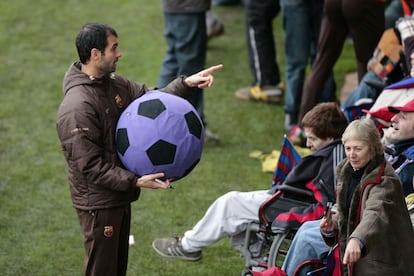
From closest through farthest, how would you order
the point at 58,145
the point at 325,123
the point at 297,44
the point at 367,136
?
the point at 367,136 → the point at 325,123 → the point at 58,145 → the point at 297,44

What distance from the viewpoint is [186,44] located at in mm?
7418

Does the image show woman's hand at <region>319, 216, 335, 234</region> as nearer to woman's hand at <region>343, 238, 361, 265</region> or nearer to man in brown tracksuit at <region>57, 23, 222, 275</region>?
woman's hand at <region>343, 238, 361, 265</region>

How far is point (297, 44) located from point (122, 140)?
3848 millimetres

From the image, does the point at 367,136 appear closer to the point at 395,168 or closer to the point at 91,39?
the point at 395,168

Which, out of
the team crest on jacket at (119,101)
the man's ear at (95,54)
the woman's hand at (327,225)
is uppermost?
the man's ear at (95,54)

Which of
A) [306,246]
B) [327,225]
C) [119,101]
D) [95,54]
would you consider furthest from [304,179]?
[95,54]

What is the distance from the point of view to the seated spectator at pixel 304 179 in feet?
17.2

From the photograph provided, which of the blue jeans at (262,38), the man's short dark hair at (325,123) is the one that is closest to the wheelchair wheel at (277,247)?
the man's short dark hair at (325,123)

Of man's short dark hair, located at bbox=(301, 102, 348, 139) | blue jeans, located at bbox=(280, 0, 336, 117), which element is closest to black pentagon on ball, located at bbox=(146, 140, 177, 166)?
man's short dark hair, located at bbox=(301, 102, 348, 139)

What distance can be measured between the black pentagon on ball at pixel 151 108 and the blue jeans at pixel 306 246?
1103mm

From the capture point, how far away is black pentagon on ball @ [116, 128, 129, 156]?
4.43 metres

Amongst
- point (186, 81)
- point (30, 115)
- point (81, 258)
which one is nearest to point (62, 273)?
point (81, 258)

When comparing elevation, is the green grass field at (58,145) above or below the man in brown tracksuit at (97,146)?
below

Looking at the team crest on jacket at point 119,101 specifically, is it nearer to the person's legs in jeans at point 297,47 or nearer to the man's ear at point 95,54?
the man's ear at point 95,54
